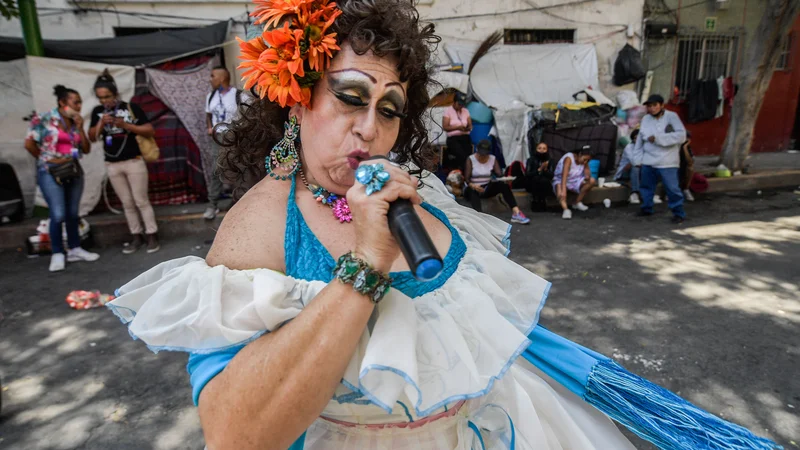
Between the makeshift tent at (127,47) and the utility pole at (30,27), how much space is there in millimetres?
204

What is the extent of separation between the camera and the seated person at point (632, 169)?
28.2ft

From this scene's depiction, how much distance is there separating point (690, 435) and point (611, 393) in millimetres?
229

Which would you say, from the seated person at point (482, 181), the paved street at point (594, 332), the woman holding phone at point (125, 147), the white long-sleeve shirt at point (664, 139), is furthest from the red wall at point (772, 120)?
the woman holding phone at point (125, 147)

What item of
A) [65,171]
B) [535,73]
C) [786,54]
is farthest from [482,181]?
[786,54]

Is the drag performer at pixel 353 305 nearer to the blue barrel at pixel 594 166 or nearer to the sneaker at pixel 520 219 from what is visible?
the sneaker at pixel 520 219

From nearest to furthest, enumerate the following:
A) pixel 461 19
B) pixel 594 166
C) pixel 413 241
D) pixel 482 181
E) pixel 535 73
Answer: pixel 413 241 < pixel 482 181 < pixel 594 166 < pixel 461 19 < pixel 535 73

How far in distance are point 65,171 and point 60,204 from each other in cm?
46

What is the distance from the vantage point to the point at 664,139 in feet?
26.3

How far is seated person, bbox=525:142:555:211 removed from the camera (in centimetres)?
877

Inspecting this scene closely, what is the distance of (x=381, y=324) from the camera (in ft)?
3.67

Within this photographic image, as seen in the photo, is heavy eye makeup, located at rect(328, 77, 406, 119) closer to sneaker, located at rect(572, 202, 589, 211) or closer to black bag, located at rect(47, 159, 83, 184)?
black bag, located at rect(47, 159, 83, 184)

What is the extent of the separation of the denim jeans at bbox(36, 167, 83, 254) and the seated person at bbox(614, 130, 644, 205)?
845cm

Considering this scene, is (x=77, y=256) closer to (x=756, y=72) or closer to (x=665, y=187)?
(x=665, y=187)

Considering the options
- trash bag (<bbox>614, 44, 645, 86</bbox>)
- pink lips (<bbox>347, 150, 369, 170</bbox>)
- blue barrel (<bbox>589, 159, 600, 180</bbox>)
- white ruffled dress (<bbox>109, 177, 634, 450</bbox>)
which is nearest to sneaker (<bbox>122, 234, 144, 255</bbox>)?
white ruffled dress (<bbox>109, 177, 634, 450</bbox>)
